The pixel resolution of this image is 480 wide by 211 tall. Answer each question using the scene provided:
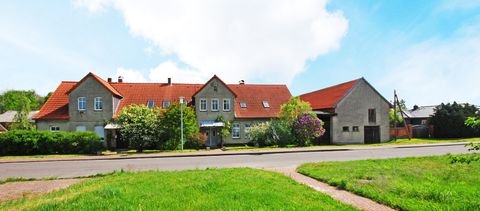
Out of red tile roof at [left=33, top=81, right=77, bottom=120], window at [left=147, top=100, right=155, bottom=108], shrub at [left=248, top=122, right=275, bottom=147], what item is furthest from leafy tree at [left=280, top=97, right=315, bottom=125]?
red tile roof at [left=33, top=81, right=77, bottom=120]

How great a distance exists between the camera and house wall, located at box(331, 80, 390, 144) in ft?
125

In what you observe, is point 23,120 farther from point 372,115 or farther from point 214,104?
point 372,115

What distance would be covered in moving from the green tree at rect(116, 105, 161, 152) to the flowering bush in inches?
541

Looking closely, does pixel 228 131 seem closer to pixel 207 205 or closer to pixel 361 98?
pixel 361 98

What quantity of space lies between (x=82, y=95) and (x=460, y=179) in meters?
32.7

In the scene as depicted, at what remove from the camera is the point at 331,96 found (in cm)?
4222

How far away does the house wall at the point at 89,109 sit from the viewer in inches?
1325

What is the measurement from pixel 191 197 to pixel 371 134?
3535 centimetres

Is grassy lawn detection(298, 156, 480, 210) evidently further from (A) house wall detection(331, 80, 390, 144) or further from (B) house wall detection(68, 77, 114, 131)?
(B) house wall detection(68, 77, 114, 131)

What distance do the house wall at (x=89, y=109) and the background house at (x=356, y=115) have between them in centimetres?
2333

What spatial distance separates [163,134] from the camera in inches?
1208

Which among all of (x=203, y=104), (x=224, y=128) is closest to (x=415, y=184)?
(x=224, y=128)

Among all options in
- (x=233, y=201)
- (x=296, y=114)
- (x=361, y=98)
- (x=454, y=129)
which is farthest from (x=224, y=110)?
(x=454, y=129)

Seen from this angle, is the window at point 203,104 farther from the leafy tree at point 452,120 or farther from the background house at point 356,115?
the leafy tree at point 452,120
